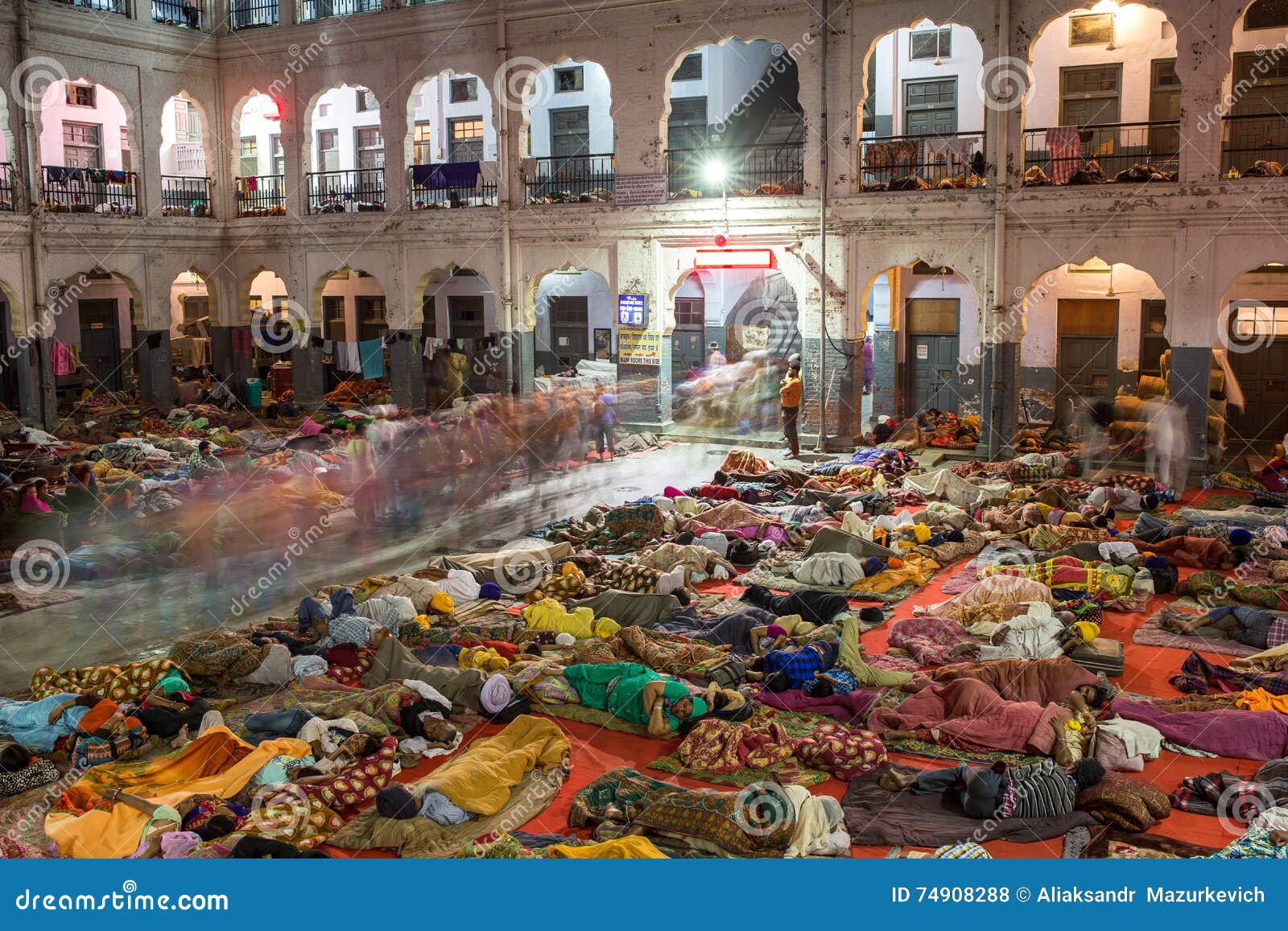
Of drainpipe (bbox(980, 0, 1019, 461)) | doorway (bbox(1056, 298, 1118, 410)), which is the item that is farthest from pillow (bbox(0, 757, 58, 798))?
doorway (bbox(1056, 298, 1118, 410))

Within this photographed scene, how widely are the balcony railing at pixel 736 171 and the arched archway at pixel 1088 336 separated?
5.04 metres

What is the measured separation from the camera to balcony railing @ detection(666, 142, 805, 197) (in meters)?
21.0

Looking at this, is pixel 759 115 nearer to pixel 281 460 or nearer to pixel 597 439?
pixel 597 439

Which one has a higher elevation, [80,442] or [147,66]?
[147,66]

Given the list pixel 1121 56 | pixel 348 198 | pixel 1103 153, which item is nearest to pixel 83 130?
pixel 348 198

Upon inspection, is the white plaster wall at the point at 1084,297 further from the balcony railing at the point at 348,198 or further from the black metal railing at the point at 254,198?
the black metal railing at the point at 254,198

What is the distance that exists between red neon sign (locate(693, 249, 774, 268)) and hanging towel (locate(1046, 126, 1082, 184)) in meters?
4.79

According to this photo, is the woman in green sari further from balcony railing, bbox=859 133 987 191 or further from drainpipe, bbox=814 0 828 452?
balcony railing, bbox=859 133 987 191

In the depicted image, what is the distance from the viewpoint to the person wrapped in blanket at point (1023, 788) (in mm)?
7273

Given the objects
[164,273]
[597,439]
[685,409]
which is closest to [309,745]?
[597,439]

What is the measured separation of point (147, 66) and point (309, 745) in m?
20.5

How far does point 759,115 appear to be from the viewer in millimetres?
29344


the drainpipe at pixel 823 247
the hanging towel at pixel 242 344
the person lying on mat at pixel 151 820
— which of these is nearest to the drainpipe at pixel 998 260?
the drainpipe at pixel 823 247

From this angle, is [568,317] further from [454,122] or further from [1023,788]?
[1023,788]
